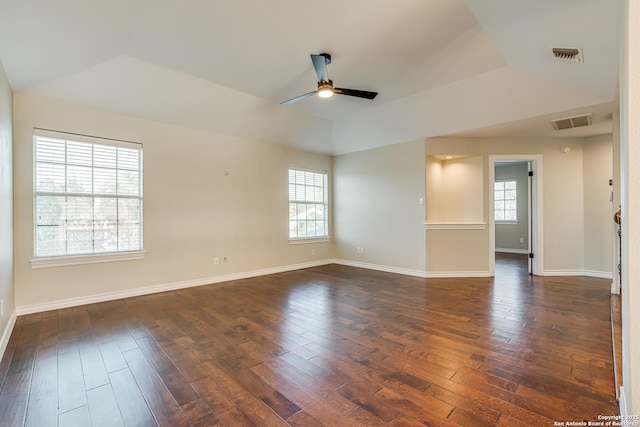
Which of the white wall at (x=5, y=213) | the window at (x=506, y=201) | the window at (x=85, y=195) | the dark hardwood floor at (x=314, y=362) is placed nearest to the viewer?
the dark hardwood floor at (x=314, y=362)

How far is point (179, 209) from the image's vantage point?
4.72 meters

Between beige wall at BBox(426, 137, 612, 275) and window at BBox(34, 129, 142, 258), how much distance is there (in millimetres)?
4837

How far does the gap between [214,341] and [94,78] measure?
333 cm

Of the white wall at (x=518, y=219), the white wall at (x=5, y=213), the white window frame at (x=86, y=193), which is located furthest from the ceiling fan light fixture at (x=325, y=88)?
the white wall at (x=518, y=219)

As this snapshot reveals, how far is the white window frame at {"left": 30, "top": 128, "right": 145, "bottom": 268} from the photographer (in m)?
3.59

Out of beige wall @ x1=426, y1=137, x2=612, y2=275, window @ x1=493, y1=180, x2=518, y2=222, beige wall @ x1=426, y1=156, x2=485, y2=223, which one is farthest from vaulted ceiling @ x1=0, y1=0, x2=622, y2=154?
window @ x1=493, y1=180, x2=518, y2=222

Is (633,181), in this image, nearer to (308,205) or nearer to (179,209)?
(179,209)

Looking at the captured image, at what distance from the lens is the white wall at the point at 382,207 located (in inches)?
218

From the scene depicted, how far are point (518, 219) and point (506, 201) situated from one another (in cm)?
60

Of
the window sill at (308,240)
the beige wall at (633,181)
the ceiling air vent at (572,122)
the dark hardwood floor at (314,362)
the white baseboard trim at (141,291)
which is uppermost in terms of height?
the ceiling air vent at (572,122)

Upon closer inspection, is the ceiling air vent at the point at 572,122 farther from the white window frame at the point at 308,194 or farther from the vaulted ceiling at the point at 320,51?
the white window frame at the point at 308,194

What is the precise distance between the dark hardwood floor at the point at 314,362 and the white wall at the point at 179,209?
1.35ft

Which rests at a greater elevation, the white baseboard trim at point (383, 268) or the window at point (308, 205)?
the window at point (308, 205)

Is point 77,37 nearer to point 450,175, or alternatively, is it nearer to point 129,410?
point 129,410
